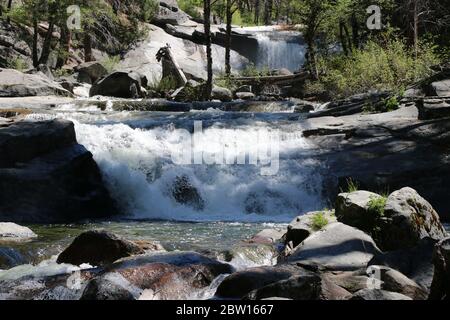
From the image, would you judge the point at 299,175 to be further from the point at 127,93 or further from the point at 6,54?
the point at 6,54

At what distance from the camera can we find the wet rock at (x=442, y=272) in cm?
483

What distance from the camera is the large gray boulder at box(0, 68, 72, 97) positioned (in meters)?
19.7

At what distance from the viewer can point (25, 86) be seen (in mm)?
20031

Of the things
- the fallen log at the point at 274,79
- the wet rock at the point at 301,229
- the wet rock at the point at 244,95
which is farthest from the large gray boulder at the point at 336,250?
the fallen log at the point at 274,79

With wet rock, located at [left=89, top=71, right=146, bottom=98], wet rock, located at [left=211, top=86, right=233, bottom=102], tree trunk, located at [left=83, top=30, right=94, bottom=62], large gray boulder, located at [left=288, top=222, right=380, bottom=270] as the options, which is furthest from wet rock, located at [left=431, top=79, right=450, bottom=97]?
tree trunk, located at [left=83, top=30, right=94, bottom=62]

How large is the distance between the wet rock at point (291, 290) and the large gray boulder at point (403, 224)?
2.45 metres

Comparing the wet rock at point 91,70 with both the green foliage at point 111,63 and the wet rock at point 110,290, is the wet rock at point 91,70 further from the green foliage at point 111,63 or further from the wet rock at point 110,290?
the wet rock at point 110,290

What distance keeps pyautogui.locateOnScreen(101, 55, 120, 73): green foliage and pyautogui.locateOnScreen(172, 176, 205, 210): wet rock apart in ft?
54.1

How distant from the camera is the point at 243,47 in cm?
3475

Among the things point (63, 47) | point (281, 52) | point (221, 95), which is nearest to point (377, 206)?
point (221, 95)

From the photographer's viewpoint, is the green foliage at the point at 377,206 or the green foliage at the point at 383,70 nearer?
→ the green foliage at the point at 377,206

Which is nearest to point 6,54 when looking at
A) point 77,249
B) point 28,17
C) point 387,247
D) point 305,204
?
point 28,17

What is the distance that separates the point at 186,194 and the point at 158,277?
267 inches

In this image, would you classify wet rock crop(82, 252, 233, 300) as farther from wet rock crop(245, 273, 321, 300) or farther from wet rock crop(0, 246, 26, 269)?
wet rock crop(0, 246, 26, 269)
